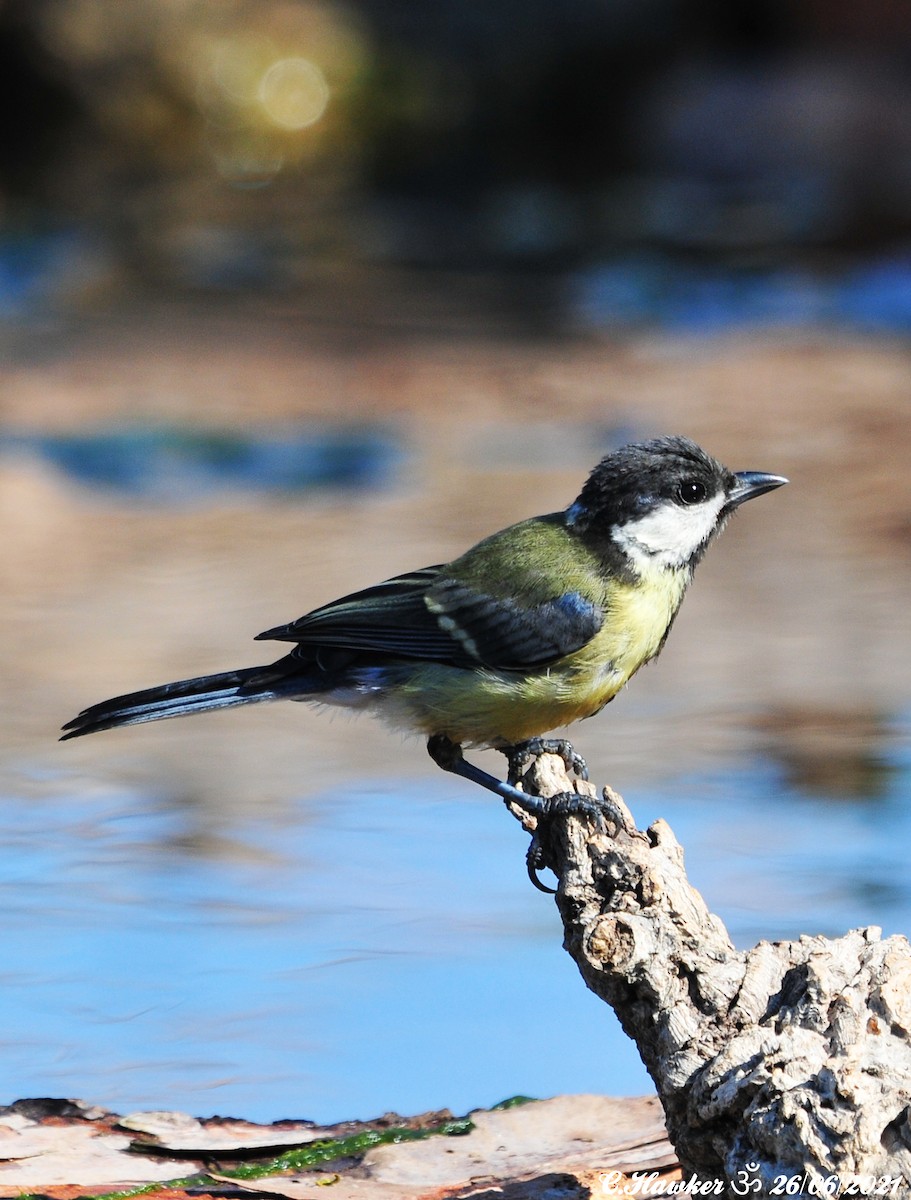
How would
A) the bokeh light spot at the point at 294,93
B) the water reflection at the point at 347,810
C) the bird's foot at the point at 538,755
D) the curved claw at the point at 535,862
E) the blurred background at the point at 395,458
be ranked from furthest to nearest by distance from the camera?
the bokeh light spot at the point at 294,93, the blurred background at the point at 395,458, the bird's foot at the point at 538,755, the water reflection at the point at 347,810, the curved claw at the point at 535,862

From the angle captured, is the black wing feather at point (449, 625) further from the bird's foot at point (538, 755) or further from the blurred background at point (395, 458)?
the blurred background at point (395, 458)

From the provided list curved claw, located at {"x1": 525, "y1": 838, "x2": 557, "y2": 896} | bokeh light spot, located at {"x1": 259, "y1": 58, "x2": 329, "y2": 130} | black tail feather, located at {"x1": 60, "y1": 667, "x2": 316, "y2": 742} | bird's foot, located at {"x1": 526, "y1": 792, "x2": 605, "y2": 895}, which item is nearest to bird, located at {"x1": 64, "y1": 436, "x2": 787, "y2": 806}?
black tail feather, located at {"x1": 60, "y1": 667, "x2": 316, "y2": 742}

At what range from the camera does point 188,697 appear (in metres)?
3.65

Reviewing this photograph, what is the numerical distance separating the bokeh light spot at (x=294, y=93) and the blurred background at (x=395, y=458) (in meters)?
0.04

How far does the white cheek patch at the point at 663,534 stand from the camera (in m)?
3.70

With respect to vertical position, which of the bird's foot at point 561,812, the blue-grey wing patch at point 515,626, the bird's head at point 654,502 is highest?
the bird's head at point 654,502

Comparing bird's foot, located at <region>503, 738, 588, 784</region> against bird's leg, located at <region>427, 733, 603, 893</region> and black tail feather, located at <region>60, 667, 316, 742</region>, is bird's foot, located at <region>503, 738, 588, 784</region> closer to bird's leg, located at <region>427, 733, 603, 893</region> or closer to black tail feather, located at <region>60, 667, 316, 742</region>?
bird's leg, located at <region>427, 733, 603, 893</region>

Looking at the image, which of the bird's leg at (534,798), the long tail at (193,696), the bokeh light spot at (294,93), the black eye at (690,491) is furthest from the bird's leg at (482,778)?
the bokeh light spot at (294,93)

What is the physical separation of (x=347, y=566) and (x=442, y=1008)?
3001 mm

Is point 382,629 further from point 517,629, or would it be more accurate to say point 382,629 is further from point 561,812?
point 561,812

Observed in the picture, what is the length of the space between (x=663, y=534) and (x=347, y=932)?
1180 millimetres

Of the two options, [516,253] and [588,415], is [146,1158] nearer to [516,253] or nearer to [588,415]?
[588,415]

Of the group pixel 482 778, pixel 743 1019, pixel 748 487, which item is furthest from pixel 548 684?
pixel 743 1019

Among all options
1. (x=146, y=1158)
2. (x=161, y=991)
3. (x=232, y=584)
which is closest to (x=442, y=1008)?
(x=161, y=991)
